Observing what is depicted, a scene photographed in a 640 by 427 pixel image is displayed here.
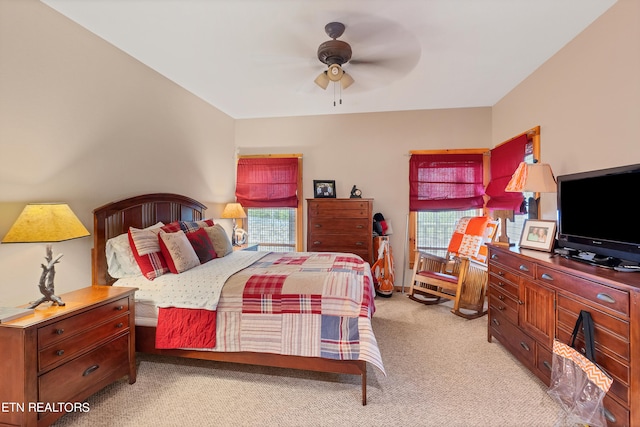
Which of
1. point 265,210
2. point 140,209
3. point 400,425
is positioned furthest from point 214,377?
point 265,210

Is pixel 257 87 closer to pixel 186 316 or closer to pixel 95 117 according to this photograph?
pixel 95 117

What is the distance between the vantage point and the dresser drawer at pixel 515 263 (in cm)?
207

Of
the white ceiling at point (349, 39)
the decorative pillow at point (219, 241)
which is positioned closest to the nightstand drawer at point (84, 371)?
the decorative pillow at point (219, 241)

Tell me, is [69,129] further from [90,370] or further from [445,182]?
[445,182]

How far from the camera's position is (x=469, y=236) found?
11.8 ft

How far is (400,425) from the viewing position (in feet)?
5.56

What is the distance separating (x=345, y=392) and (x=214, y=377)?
1.00 metres

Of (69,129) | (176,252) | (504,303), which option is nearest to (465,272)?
(504,303)

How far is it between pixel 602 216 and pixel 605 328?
2.38 ft

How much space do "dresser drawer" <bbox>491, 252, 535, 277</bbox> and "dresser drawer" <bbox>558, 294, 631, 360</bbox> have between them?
34 cm

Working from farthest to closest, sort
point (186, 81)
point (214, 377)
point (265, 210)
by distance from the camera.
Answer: point (265, 210) < point (186, 81) < point (214, 377)

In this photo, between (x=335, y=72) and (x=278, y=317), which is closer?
(x=278, y=317)

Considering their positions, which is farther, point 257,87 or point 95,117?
point 257,87

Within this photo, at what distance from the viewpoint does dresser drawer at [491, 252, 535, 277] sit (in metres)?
2.07
